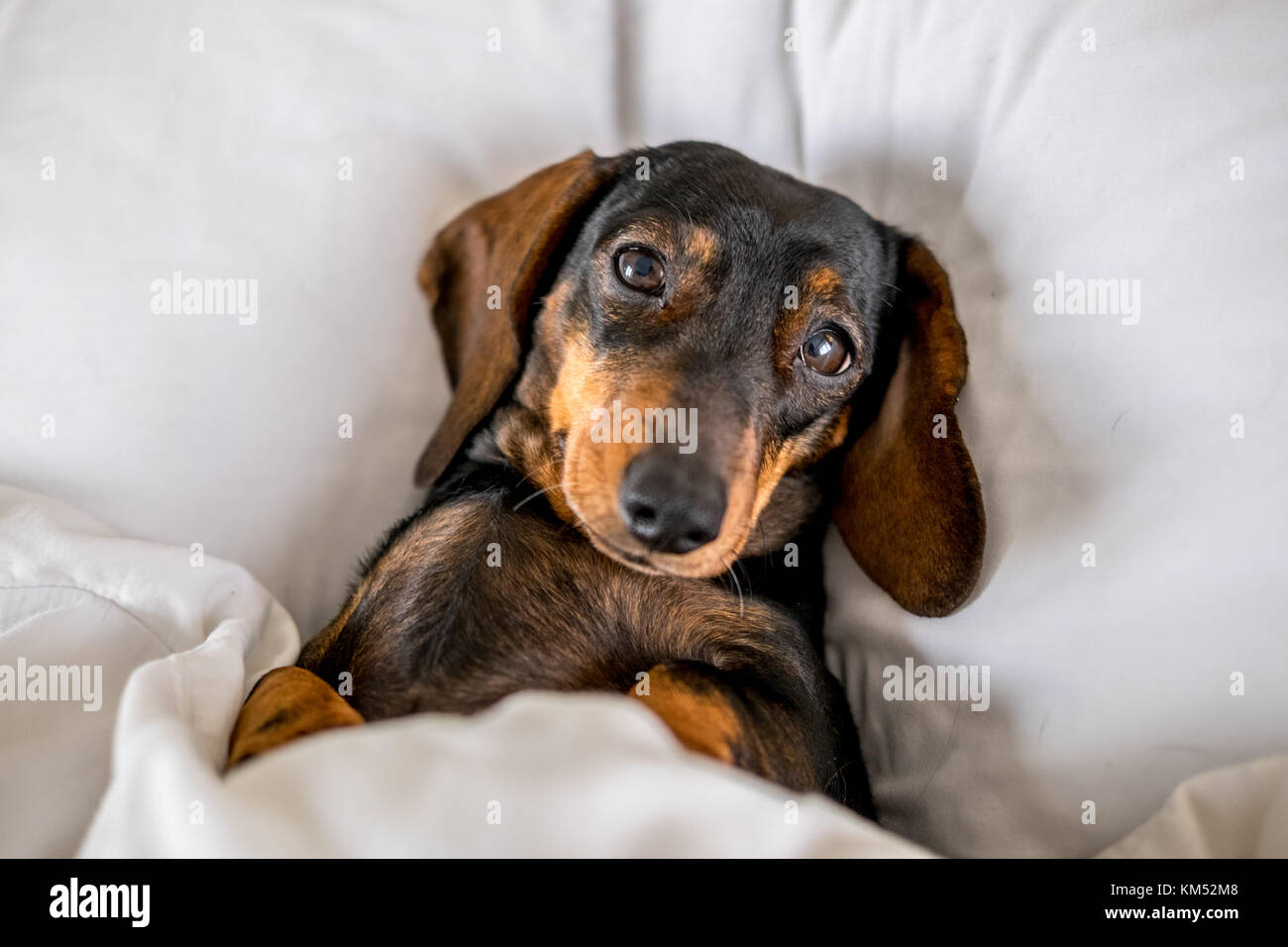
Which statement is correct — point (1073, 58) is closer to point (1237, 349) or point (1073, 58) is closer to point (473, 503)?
point (1237, 349)

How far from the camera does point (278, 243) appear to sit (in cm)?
229

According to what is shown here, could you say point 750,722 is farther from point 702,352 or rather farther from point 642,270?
point 642,270

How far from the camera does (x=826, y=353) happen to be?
6.66 ft

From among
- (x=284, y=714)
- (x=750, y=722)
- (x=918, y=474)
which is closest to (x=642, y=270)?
(x=918, y=474)

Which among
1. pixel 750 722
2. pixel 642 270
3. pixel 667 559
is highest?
pixel 642 270

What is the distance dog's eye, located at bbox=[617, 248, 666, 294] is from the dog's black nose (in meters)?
0.46

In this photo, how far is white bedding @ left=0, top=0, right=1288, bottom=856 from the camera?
1.68m

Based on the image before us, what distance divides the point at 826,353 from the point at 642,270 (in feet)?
1.35

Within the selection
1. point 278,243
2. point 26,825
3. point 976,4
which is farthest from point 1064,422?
point 26,825

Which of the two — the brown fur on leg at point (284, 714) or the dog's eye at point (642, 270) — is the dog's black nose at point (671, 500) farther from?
the brown fur on leg at point (284, 714)

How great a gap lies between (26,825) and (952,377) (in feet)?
5.95

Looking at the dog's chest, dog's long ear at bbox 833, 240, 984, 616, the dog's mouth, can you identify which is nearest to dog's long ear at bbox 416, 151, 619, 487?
the dog's chest

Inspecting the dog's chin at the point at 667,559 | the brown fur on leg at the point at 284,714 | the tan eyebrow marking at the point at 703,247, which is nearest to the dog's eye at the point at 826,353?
the tan eyebrow marking at the point at 703,247

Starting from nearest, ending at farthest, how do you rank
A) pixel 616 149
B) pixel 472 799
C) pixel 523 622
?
pixel 472 799 < pixel 523 622 < pixel 616 149
